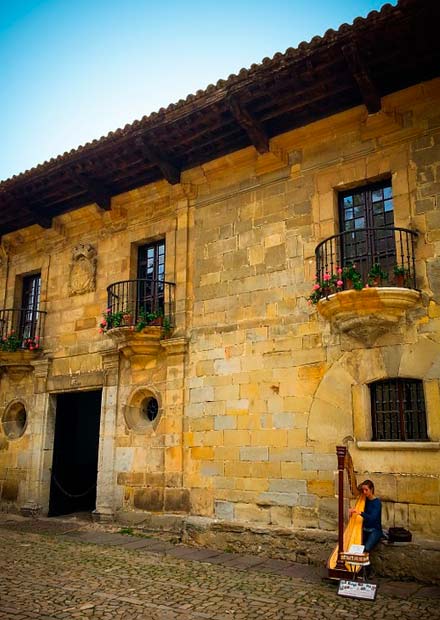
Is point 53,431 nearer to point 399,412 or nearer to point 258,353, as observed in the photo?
point 258,353

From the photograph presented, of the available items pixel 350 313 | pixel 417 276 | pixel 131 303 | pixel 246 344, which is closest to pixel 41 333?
pixel 131 303

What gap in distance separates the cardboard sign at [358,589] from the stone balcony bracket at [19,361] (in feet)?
27.6

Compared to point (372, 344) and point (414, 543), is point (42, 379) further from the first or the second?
point (414, 543)

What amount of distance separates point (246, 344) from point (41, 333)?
551cm

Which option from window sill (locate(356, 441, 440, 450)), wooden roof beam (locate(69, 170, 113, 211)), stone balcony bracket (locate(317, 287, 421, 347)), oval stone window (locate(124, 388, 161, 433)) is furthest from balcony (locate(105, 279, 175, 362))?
window sill (locate(356, 441, 440, 450))

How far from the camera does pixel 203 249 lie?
10375 mm

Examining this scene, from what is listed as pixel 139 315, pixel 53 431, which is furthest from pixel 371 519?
pixel 53 431

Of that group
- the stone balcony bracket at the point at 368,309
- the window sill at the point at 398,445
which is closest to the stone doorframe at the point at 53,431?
the stone balcony bracket at the point at 368,309

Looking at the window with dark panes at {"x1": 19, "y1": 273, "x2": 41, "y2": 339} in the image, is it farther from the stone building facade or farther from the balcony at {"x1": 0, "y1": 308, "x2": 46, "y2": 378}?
the stone building facade

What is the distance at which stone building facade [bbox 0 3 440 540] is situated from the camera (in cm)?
779

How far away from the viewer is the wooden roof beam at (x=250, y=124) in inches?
355

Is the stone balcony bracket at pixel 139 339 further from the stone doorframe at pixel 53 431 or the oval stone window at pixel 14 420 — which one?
the oval stone window at pixel 14 420

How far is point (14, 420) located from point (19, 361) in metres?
1.45

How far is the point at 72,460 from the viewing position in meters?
12.6
